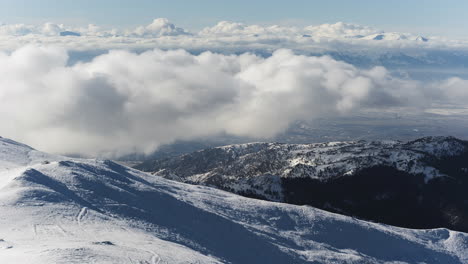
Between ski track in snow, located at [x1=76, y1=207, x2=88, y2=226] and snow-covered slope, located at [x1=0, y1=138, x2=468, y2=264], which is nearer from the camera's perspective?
snow-covered slope, located at [x1=0, y1=138, x2=468, y2=264]

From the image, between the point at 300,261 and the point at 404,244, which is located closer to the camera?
the point at 300,261

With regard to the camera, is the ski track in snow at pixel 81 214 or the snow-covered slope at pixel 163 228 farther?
the ski track in snow at pixel 81 214

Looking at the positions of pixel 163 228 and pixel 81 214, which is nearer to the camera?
pixel 81 214

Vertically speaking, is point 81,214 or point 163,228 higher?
point 81,214

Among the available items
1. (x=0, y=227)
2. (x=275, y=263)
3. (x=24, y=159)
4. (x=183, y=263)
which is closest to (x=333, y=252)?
(x=275, y=263)

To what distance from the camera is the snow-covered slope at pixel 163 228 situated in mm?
71750

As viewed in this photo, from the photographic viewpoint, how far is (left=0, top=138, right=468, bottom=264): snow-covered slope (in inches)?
2825

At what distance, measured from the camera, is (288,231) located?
118062 mm

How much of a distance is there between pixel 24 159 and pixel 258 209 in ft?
346

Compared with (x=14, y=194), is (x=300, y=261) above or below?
below

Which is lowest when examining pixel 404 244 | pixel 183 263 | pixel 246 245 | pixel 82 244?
pixel 404 244

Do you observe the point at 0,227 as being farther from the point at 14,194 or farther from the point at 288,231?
the point at 288,231

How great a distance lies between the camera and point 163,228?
97438mm

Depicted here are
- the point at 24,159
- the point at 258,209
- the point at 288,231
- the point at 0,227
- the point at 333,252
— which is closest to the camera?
the point at 0,227
